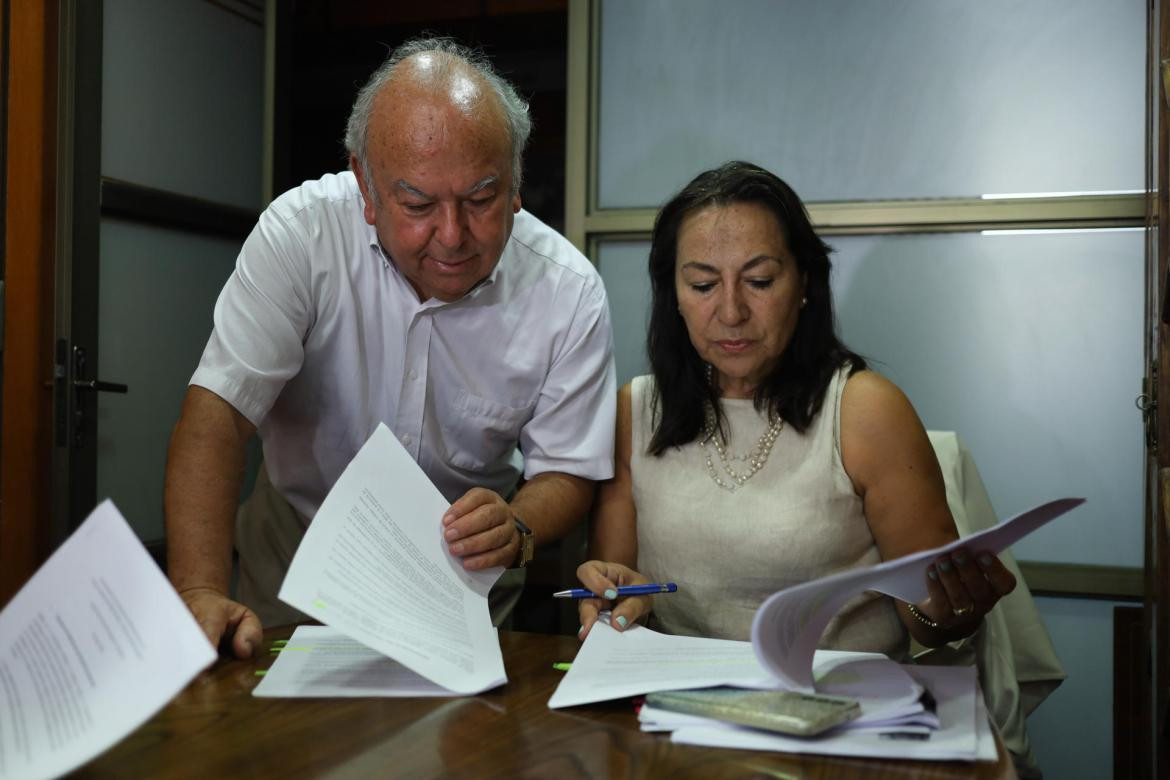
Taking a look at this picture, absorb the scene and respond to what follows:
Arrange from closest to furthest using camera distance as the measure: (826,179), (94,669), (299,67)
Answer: (94,669) < (826,179) < (299,67)

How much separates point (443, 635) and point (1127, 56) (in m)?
2.12

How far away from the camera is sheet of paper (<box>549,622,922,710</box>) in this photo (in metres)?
0.97

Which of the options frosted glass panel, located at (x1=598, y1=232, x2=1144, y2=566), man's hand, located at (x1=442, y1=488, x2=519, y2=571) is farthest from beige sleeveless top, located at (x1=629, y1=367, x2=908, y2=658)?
frosted glass panel, located at (x1=598, y1=232, x2=1144, y2=566)

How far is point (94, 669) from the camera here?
29.1 inches

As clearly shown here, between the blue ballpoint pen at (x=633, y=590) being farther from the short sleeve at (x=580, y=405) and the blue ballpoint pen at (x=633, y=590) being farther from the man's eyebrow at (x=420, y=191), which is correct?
the man's eyebrow at (x=420, y=191)

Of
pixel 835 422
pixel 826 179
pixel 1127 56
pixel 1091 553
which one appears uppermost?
pixel 1127 56

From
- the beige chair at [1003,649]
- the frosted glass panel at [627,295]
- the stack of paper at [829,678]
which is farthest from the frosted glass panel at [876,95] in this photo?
the stack of paper at [829,678]

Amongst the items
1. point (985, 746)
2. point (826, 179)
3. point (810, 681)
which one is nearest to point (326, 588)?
point (810, 681)

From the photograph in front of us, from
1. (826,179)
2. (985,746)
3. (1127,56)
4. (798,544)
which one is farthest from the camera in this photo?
(826,179)

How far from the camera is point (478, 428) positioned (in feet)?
5.68

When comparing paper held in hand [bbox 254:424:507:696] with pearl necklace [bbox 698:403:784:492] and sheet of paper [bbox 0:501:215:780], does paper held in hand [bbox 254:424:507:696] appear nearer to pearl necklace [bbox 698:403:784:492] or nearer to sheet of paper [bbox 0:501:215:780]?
sheet of paper [bbox 0:501:215:780]

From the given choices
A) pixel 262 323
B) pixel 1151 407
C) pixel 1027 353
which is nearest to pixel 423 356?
pixel 262 323

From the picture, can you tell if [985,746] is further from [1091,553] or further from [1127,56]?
[1127,56]

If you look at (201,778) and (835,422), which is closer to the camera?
(201,778)
